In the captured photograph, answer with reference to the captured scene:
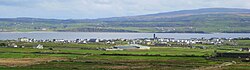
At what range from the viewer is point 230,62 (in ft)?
242

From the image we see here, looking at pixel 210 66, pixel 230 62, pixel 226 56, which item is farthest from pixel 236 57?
pixel 210 66

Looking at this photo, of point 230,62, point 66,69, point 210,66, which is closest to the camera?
point 66,69

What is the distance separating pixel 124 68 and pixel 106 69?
11.1 feet

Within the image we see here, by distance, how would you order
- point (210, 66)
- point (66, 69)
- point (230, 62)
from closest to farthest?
point (66, 69)
point (210, 66)
point (230, 62)

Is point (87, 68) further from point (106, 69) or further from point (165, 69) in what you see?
point (165, 69)

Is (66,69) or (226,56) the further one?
(226,56)

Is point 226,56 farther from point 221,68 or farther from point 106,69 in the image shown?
point 106,69

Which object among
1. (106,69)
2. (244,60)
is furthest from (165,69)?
(244,60)

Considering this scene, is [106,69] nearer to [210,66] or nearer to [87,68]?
[87,68]

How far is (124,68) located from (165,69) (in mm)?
5262

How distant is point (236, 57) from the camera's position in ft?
269

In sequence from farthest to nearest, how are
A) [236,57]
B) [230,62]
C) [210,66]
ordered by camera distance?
[236,57], [230,62], [210,66]

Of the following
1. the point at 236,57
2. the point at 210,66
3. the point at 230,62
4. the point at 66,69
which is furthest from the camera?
the point at 236,57

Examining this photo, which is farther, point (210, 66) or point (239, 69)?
point (210, 66)
